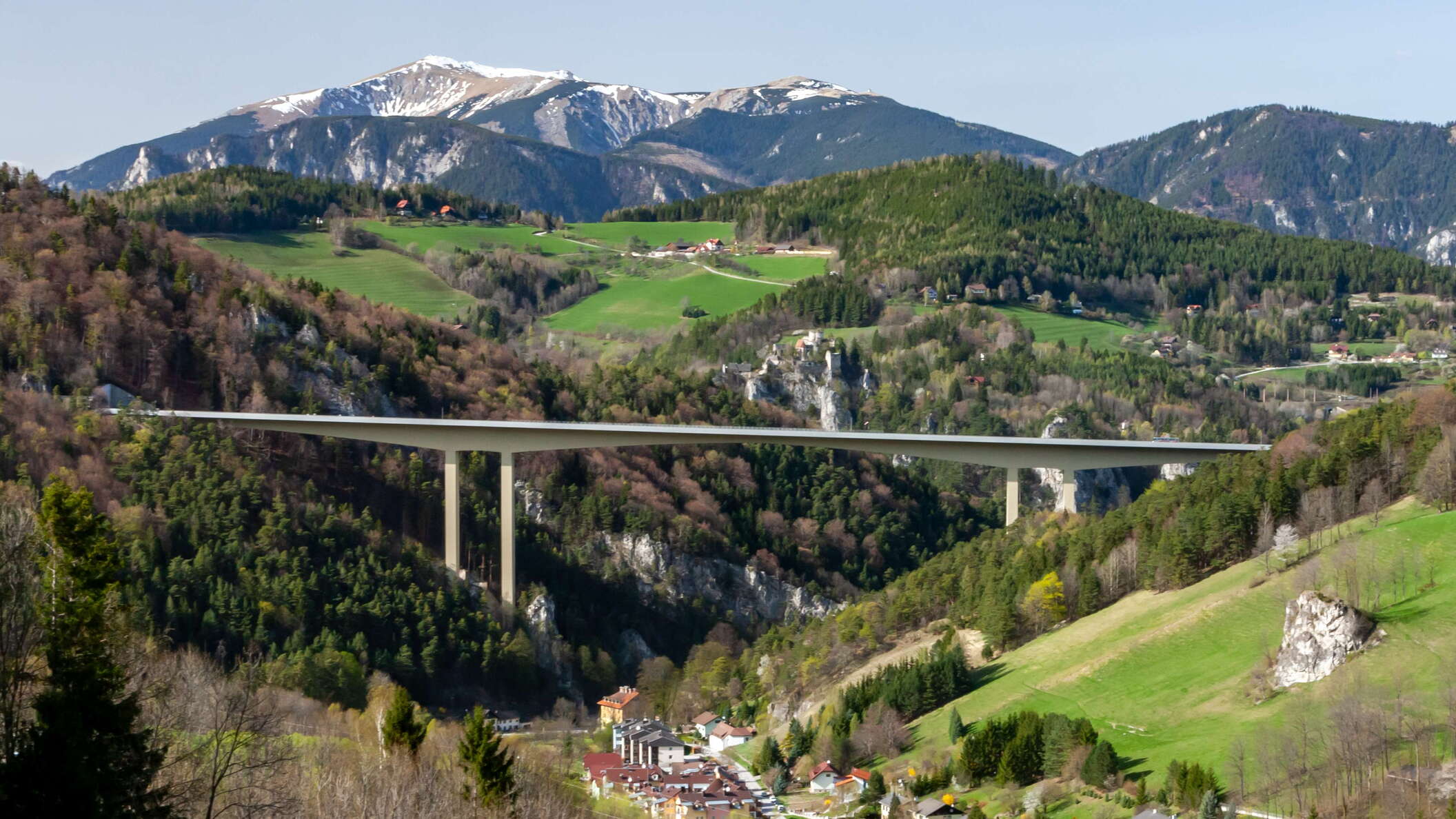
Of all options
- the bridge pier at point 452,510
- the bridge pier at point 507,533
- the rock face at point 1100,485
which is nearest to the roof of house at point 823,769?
the bridge pier at point 507,533

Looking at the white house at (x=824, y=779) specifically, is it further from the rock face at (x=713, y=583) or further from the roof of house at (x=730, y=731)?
the rock face at (x=713, y=583)

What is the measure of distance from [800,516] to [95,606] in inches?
3229

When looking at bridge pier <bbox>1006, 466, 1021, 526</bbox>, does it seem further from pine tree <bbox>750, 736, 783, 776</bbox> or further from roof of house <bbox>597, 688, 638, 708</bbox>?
pine tree <bbox>750, 736, 783, 776</bbox>

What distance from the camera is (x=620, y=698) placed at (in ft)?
274

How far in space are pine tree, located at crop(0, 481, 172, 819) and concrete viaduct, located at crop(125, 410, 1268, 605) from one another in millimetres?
54492

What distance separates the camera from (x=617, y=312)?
586 feet

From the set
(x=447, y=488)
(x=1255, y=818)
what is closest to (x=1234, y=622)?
(x=1255, y=818)

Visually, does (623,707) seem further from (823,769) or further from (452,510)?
(823,769)

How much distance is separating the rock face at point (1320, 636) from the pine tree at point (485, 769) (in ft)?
82.2

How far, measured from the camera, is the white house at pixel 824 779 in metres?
61.1

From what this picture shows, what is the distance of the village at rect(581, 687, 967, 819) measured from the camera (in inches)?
2264

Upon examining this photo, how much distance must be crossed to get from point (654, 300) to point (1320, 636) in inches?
5107

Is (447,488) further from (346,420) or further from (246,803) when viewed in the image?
(246,803)

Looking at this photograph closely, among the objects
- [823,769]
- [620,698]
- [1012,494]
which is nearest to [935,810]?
[823,769]
